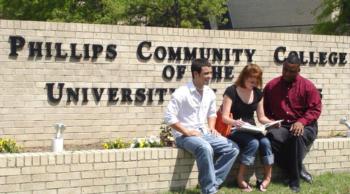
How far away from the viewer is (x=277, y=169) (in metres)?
7.35

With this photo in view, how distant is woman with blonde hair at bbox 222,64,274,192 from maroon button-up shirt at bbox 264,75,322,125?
0.33m

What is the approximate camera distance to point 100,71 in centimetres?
923

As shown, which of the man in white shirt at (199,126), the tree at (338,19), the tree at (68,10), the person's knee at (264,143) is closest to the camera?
the man in white shirt at (199,126)

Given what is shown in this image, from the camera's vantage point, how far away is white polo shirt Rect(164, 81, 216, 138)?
6.45 metres

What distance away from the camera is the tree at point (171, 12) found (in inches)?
643

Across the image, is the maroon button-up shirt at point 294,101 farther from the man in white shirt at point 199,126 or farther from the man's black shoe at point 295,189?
the man in white shirt at point 199,126

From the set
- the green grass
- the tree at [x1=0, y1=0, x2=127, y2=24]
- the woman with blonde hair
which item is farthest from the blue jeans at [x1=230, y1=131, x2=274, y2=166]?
the tree at [x1=0, y1=0, x2=127, y2=24]

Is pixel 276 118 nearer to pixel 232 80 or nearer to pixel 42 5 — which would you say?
pixel 232 80

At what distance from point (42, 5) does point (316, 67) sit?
10603 mm

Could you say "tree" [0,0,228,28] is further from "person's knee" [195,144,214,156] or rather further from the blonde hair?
"person's knee" [195,144,214,156]

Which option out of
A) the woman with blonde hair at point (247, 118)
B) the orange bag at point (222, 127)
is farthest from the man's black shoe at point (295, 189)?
the orange bag at point (222, 127)

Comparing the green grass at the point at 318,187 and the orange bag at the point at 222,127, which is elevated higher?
the orange bag at the point at 222,127

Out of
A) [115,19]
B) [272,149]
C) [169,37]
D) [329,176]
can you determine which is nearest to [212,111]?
[272,149]

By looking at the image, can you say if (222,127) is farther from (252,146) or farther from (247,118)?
(252,146)
